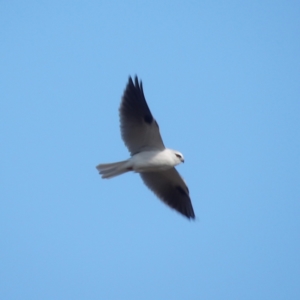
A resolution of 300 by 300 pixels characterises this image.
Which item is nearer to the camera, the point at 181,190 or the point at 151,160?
the point at 151,160

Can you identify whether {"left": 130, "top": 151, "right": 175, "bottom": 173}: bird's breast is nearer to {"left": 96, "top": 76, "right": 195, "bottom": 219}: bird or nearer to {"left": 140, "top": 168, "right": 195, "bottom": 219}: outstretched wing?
{"left": 96, "top": 76, "right": 195, "bottom": 219}: bird

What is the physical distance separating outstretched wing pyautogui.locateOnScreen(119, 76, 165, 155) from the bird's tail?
0.38 metres

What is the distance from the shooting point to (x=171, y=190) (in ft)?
39.1

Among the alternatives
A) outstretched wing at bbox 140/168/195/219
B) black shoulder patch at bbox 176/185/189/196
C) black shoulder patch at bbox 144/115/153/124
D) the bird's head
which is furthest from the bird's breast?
black shoulder patch at bbox 176/185/189/196

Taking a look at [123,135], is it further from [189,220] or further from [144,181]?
[189,220]

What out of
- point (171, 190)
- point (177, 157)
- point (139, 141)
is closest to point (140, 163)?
point (139, 141)

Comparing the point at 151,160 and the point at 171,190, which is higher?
the point at 151,160

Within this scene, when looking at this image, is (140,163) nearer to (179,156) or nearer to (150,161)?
(150,161)

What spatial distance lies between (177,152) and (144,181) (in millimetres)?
1388

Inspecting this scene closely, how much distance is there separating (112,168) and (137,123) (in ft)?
3.07

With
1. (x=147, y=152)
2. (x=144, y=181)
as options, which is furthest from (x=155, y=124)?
(x=144, y=181)

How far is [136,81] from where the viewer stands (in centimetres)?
1053

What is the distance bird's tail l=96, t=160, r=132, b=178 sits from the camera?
10603mm

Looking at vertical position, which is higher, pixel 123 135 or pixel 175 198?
pixel 123 135
